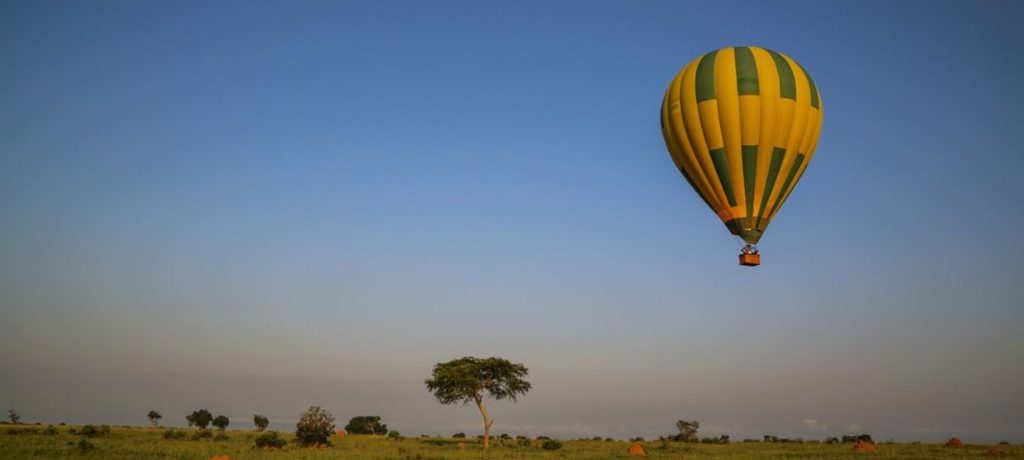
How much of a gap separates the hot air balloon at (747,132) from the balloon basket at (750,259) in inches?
1.8

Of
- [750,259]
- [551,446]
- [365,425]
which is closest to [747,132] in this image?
[750,259]

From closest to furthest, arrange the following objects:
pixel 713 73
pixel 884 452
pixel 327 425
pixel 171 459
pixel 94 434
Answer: pixel 171 459 → pixel 713 73 → pixel 884 452 → pixel 327 425 → pixel 94 434

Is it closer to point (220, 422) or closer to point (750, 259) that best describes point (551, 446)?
point (750, 259)

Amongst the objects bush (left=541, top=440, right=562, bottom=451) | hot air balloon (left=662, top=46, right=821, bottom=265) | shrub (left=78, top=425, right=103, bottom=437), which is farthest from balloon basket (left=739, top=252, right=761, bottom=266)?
shrub (left=78, top=425, right=103, bottom=437)

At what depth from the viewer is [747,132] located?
33188 millimetres

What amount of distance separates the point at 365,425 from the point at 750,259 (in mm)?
76683

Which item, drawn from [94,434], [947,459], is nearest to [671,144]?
[947,459]

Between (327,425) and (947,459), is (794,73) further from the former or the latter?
(327,425)

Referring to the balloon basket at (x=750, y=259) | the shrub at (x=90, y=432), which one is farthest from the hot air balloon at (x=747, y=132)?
the shrub at (x=90, y=432)

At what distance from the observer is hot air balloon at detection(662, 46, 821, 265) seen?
33.0m

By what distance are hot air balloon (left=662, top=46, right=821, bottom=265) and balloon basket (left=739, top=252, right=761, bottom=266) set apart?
5 centimetres

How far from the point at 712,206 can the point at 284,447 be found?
1118 inches

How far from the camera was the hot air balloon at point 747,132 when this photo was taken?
108 feet

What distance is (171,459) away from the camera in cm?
2930
